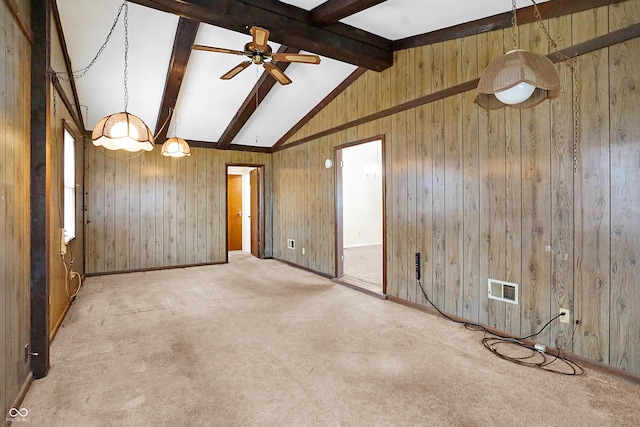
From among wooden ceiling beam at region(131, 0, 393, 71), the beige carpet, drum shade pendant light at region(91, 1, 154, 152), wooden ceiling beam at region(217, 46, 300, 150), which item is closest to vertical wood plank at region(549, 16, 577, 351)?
the beige carpet

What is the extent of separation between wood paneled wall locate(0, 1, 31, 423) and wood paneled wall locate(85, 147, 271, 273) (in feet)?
13.6

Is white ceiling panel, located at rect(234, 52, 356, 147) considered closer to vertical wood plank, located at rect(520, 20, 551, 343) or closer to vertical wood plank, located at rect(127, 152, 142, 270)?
vertical wood plank, located at rect(127, 152, 142, 270)

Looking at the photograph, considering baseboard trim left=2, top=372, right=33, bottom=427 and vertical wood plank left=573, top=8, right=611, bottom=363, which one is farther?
vertical wood plank left=573, top=8, right=611, bottom=363

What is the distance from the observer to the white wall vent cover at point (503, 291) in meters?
3.02

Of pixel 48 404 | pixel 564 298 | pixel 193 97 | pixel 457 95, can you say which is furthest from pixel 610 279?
pixel 193 97

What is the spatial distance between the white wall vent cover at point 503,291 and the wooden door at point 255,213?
5445 mm

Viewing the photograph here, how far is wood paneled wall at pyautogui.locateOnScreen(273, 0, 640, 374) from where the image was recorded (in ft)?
7.75

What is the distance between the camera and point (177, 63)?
3.98 meters

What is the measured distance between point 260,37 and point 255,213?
5.36 m

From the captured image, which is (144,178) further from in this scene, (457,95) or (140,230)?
(457,95)

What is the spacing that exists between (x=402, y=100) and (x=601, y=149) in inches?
85.9

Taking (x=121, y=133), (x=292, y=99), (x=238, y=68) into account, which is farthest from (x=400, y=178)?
(x=121, y=133)

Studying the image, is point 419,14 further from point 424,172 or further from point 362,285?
point 362,285

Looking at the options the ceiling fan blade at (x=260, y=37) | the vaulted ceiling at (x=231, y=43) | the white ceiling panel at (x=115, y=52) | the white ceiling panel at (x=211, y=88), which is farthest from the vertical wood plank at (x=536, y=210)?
the white ceiling panel at (x=115, y=52)
